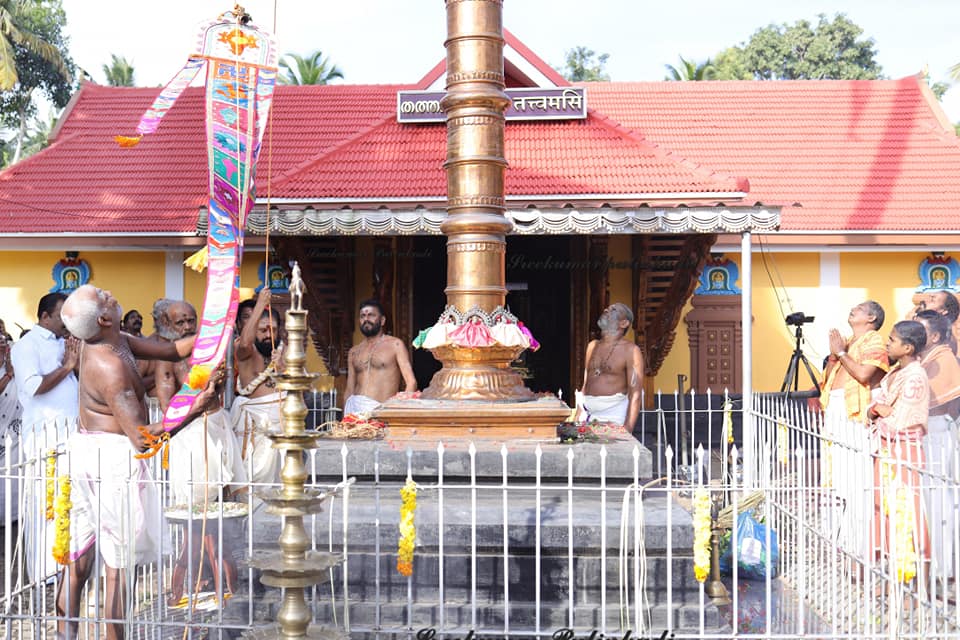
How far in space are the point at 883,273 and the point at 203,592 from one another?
387 inches

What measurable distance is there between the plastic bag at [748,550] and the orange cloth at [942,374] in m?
1.48

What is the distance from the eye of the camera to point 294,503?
10.5 ft

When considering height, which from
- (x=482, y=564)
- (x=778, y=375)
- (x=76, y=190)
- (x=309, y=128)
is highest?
(x=309, y=128)

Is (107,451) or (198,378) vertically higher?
(198,378)

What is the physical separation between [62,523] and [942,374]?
18.2 feet

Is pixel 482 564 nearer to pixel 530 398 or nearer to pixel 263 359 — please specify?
pixel 530 398

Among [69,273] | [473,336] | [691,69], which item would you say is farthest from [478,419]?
[691,69]

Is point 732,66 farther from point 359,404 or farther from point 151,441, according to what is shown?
point 151,441

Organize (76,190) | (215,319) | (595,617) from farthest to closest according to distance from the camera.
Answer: (76,190) < (215,319) < (595,617)

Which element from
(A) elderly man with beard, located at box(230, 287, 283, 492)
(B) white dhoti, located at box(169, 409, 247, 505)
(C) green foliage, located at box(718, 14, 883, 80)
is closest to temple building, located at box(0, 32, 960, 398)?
(A) elderly man with beard, located at box(230, 287, 283, 492)

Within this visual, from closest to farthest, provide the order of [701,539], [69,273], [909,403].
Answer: [701,539] < [909,403] < [69,273]

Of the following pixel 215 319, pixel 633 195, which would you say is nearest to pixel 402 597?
pixel 215 319

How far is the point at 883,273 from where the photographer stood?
475 inches

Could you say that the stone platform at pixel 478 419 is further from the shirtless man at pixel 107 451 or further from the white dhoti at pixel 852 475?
the white dhoti at pixel 852 475
